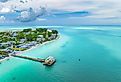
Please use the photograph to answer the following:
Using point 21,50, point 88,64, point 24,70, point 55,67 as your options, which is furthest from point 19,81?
point 21,50

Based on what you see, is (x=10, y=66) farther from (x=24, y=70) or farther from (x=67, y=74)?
(x=67, y=74)

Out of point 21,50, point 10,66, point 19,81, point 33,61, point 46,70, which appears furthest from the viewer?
point 21,50

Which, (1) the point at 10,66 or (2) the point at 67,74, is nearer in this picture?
(2) the point at 67,74

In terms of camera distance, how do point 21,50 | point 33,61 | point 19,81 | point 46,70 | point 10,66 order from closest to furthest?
1. point 19,81
2. point 46,70
3. point 10,66
4. point 33,61
5. point 21,50

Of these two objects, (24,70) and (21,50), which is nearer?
(24,70)

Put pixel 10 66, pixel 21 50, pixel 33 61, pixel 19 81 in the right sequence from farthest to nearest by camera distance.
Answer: pixel 21 50
pixel 33 61
pixel 10 66
pixel 19 81

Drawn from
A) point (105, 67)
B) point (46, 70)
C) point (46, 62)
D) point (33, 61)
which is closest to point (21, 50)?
point (33, 61)

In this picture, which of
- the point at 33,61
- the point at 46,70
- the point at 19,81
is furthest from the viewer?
the point at 33,61

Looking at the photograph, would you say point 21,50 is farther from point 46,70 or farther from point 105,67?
point 105,67
